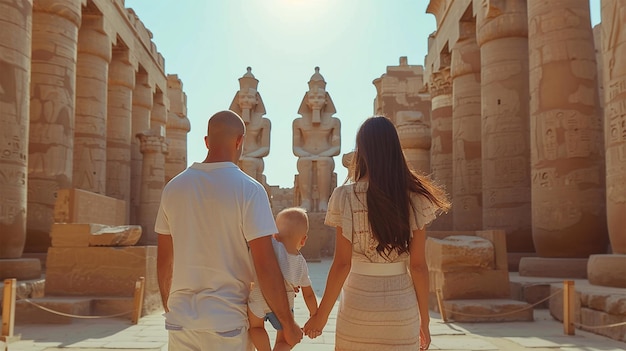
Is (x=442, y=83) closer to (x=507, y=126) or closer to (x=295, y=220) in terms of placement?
(x=507, y=126)

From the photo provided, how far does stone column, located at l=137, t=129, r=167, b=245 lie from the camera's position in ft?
59.1

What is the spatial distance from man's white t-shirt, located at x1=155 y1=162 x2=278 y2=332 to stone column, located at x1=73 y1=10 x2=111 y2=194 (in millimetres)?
12366

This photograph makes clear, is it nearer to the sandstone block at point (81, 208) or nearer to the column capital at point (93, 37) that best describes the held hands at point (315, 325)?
the sandstone block at point (81, 208)

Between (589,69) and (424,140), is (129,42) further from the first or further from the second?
(589,69)

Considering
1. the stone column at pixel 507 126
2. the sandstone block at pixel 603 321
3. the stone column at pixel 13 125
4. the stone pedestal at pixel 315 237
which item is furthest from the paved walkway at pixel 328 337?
the stone pedestal at pixel 315 237

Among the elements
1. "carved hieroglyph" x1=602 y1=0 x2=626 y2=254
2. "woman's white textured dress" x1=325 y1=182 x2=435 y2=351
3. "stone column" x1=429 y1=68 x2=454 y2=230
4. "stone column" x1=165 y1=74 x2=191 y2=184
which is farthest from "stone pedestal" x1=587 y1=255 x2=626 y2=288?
"stone column" x1=165 y1=74 x2=191 y2=184

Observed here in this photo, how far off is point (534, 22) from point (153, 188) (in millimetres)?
12262

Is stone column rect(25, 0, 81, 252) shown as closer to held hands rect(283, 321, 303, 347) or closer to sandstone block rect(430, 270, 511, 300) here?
sandstone block rect(430, 270, 511, 300)

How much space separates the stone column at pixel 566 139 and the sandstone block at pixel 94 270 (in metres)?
5.99

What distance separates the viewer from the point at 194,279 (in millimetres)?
2111

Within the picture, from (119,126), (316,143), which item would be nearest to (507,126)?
(316,143)

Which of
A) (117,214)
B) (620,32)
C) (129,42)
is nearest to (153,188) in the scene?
(129,42)

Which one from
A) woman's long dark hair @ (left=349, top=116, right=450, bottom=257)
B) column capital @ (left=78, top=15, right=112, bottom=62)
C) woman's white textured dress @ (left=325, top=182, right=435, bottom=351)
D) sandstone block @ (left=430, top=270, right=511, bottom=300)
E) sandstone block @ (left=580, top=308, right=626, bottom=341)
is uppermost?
column capital @ (left=78, top=15, right=112, bottom=62)

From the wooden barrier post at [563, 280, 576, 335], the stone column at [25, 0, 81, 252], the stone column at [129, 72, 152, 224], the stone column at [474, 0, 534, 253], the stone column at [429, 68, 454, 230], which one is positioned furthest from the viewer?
the stone column at [129, 72, 152, 224]
